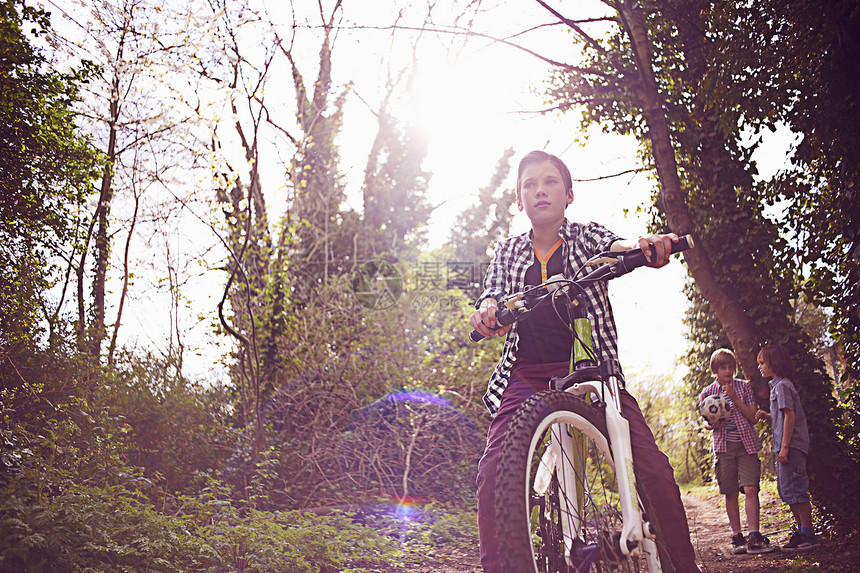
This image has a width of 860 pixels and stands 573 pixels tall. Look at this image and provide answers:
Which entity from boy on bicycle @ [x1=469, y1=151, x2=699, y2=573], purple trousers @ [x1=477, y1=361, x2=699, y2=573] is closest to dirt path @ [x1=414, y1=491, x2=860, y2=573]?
purple trousers @ [x1=477, y1=361, x2=699, y2=573]

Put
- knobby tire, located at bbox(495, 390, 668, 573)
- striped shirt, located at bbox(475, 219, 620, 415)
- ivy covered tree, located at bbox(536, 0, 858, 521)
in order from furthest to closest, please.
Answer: ivy covered tree, located at bbox(536, 0, 858, 521), striped shirt, located at bbox(475, 219, 620, 415), knobby tire, located at bbox(495, 390, 668, 573)

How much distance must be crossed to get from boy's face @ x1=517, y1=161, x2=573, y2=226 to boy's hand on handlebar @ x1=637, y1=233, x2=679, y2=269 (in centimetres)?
64

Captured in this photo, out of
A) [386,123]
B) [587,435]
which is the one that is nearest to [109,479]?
[587,435]

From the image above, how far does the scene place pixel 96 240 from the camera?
763cm

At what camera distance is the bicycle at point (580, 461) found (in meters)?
1.84

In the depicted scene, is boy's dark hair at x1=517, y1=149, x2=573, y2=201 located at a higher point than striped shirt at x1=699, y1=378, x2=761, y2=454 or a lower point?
higher

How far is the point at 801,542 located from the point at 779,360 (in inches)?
54.0

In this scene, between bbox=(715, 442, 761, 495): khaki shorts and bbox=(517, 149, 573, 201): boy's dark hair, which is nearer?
bbox=(517, 149, 573, 201): boy's dark hair

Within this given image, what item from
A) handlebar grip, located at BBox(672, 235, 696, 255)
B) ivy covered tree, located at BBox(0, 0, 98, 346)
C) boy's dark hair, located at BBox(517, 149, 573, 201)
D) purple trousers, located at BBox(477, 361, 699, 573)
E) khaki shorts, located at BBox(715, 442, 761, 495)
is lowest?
khaki shorts, located at BBox(715, 442, 761, 495)

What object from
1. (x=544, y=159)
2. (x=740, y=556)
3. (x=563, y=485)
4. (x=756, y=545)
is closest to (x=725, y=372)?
(x=756, y=545)

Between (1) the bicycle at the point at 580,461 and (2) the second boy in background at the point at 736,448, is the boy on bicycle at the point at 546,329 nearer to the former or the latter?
(1) the bicycle at the point at 580,461

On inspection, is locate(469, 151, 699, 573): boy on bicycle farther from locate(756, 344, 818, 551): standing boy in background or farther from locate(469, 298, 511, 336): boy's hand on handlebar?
locate(756, 344, 818, 551): standing boy in background

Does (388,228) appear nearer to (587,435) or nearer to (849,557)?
(849,557)

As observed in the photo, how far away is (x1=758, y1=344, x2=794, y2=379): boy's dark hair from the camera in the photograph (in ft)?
15.8
